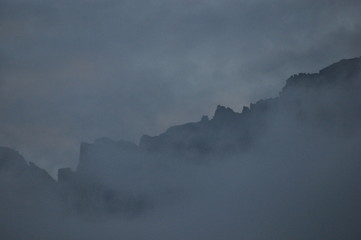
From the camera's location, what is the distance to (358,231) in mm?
196500
